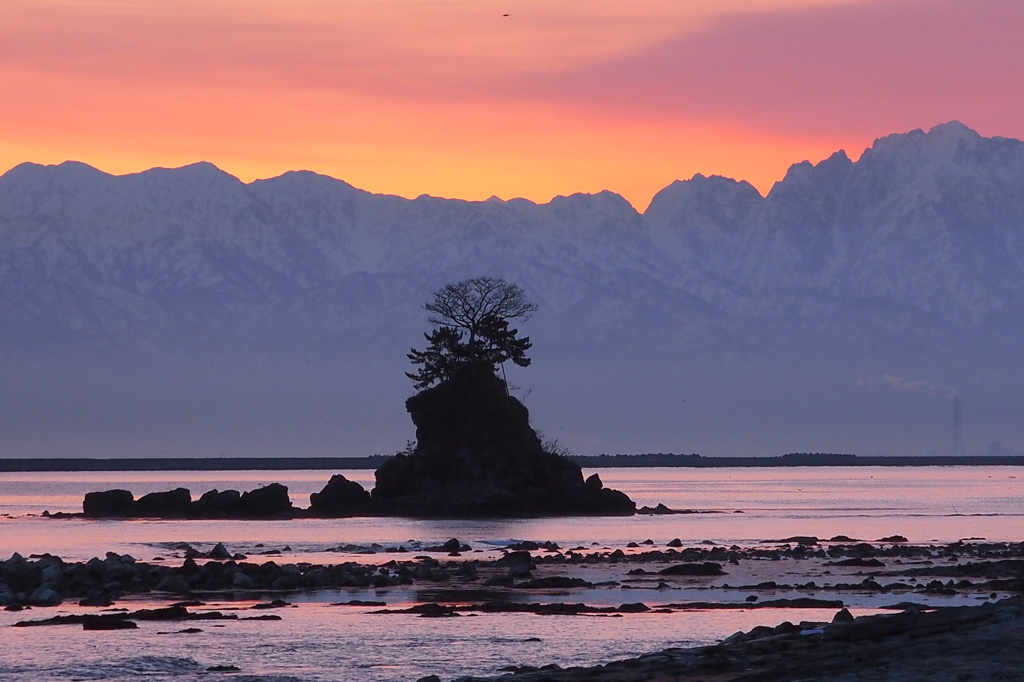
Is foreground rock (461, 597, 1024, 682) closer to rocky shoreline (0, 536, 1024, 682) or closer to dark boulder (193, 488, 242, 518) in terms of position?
rocky shoreline (0, 536, 1024, 682)

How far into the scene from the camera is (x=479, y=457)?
10550 cm

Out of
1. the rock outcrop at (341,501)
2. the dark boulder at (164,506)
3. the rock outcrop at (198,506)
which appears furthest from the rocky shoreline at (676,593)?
the dark boulder at (164,506)

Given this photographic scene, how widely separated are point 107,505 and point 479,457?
31019 millimetres

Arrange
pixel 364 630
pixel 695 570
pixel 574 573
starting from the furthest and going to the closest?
pixel 574 573, pixel 695 570, pixel 364 630

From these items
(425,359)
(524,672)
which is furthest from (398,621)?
(425,359)

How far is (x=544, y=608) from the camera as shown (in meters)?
47.3

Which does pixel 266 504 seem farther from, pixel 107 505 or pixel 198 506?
pixel 107 505

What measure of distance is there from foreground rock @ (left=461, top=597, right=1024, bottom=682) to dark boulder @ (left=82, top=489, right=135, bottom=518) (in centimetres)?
8818

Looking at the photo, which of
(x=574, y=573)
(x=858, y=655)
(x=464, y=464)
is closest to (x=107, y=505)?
(x=464, y=464)

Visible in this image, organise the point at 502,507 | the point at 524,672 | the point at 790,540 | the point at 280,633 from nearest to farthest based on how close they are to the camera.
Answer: the point at 524,672
the point at 280,633
the point at 790,540
the point at 502,507

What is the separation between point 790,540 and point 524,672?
50624 mm

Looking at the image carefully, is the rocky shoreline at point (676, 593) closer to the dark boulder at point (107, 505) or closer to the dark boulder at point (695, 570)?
the dark boulder at point (695, 570)

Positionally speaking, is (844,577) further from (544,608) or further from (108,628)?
(108,628)

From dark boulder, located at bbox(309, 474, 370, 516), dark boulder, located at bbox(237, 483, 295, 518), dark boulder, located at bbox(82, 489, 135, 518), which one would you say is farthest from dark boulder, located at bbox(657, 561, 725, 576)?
dark boulder, located at bbox(82, 489, 135, 518)
